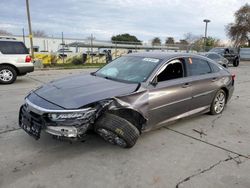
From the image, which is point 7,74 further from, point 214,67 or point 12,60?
point 214,67

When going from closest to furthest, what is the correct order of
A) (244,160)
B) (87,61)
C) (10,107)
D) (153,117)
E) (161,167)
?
(161,167) < (244,160) < (153,117) < (10,107) < (87,61)

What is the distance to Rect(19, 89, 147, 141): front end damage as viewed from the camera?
10.7 ft

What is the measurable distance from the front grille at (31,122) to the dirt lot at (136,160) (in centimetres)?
33

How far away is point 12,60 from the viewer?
381 inches

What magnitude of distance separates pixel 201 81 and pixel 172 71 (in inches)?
33.4

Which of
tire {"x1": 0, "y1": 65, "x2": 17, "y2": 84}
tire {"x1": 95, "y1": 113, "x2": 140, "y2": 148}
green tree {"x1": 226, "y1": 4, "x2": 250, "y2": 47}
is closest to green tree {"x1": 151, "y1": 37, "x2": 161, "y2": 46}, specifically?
green tree {"x1": 226, "y1": 4, "x2": 250, "y2": 47}

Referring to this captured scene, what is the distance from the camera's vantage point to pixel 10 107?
591cm

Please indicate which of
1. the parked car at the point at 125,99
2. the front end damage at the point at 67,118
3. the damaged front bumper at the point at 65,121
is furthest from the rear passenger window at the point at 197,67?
the damaged front bumper at the point at 65,121

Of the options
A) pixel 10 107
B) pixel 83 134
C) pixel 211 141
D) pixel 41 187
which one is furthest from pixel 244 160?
pixel 10 107

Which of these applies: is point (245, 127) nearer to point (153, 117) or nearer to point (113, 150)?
point (153, 117)

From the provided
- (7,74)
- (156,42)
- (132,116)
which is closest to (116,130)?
(132,116)

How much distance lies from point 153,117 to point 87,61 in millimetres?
19185

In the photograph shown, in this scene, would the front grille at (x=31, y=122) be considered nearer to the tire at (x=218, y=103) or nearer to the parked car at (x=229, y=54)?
the tire at (x=218, y=103)

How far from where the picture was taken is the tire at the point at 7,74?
9.51 metres
